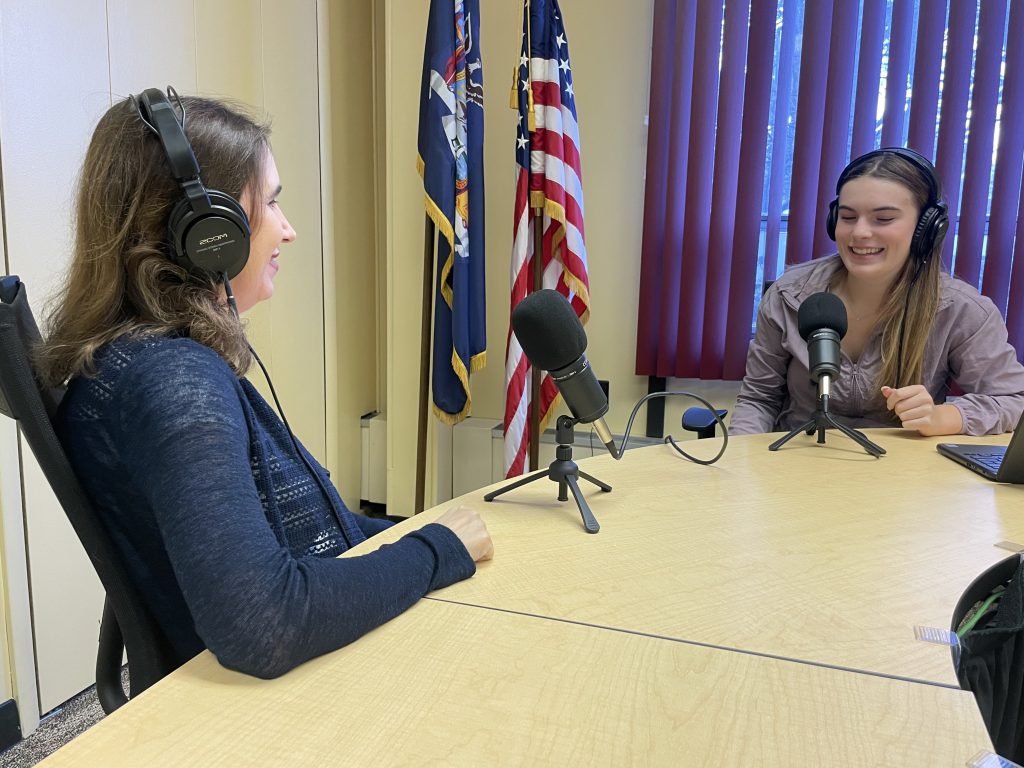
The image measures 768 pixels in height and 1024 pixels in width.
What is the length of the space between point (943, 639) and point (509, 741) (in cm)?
48

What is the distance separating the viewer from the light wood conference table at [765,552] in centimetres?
82

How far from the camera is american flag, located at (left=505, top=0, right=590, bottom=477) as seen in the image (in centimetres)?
243

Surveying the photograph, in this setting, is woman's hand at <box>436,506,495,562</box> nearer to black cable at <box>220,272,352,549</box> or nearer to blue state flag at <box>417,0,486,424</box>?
black cable at <box>220,272,352,549</box>

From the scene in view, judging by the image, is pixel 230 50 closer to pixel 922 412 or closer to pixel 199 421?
pixel 199 421

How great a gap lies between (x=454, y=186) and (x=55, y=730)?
182cm

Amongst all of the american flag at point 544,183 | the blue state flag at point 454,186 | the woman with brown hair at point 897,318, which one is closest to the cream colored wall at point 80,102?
the blue state flag at point 454,186

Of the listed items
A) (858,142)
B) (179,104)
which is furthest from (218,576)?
(858,142)

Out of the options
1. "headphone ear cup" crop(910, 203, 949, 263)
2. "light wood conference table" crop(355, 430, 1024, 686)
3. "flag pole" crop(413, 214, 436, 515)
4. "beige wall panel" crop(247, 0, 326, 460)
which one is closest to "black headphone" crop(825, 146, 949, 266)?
"headphone ear cup" crop(910, 203, 949, 263)

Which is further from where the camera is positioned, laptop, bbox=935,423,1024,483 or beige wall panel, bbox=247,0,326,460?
beige wall panel, bbox=247,0,326,460

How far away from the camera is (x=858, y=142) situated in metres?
2.44

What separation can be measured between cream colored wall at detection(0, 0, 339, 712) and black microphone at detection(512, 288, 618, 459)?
1.21 metres

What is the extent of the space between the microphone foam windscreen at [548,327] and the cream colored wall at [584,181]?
5.71 ft

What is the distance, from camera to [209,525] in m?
0.67

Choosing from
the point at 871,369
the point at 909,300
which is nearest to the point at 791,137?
the point at 909,300
